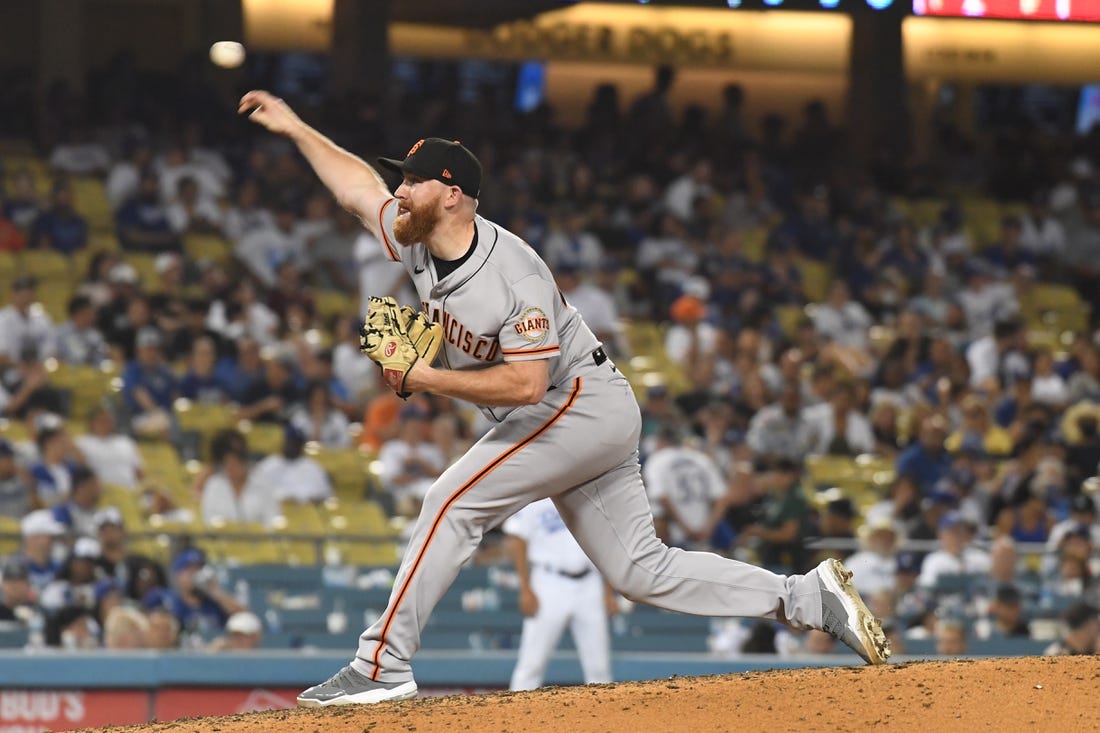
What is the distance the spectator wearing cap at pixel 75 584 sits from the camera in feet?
27.7

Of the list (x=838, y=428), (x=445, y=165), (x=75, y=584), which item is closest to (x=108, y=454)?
(x=75, y=584)

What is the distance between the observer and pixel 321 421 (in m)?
10.6

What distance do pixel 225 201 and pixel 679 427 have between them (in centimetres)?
437

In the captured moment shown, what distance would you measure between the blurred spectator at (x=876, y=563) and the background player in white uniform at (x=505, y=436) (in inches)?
183

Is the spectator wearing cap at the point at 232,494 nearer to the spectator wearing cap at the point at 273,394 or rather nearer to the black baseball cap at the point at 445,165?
the spectator wearing cap at the point at 273,394

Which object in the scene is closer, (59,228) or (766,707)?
(766,707)

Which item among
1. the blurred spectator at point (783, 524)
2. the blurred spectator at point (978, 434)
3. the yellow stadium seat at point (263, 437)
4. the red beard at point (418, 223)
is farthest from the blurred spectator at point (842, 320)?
the red beard at point (418, 223)

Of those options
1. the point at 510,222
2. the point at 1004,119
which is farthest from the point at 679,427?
the point at 1004,119

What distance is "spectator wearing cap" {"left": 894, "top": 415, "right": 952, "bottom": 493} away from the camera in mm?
10891

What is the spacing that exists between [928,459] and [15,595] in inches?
229

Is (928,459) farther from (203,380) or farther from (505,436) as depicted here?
(505,436)

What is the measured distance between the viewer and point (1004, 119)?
20.7 m

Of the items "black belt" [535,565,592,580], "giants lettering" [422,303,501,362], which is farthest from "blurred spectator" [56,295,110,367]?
"giants lettering" [422,303,501,362]

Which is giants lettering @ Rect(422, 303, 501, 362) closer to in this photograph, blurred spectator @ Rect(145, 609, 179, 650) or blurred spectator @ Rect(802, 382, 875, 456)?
blurred spectator @ Rect(145, 609, 179, 650)
